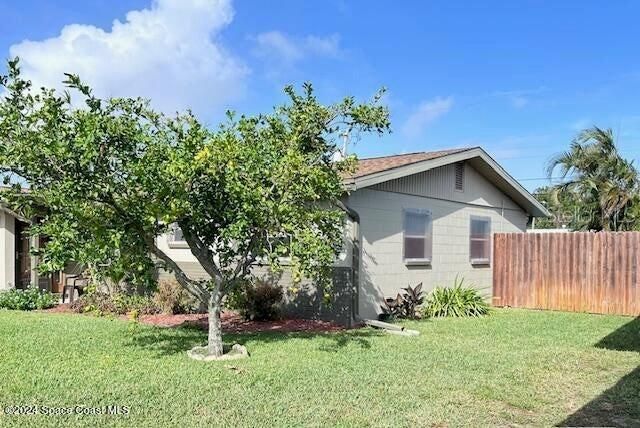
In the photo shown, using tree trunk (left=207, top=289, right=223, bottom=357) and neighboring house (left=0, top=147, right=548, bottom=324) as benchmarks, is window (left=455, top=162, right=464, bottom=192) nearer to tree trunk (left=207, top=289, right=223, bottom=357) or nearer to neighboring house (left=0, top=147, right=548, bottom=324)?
neighboring house (left=0, top=147, right=548, bottom=324)

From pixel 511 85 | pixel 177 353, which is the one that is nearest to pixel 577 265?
pixel 511 85

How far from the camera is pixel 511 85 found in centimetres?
1952

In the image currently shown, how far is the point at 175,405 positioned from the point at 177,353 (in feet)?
7.85

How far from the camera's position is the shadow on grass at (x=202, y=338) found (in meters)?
7.99

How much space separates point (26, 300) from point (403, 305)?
8.38 meters

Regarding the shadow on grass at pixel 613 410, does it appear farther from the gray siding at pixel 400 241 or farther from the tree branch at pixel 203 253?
the gray siding at pixel 400 241

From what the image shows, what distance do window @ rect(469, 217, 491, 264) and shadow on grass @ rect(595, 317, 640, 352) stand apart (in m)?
4.49

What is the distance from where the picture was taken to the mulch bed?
389 inches

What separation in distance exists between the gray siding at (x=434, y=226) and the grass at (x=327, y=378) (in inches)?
85.1

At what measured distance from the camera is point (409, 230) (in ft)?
41.2

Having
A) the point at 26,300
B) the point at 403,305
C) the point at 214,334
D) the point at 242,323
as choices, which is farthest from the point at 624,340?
the point at 26,300

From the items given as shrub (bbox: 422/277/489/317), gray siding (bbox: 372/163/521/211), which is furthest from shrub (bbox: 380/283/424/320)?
gray siding (bbox: 372/163/521/211)

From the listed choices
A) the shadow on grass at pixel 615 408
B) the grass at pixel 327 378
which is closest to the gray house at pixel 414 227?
the grass at pixel 327 378

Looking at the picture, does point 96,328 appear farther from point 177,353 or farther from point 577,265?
point 577,265
